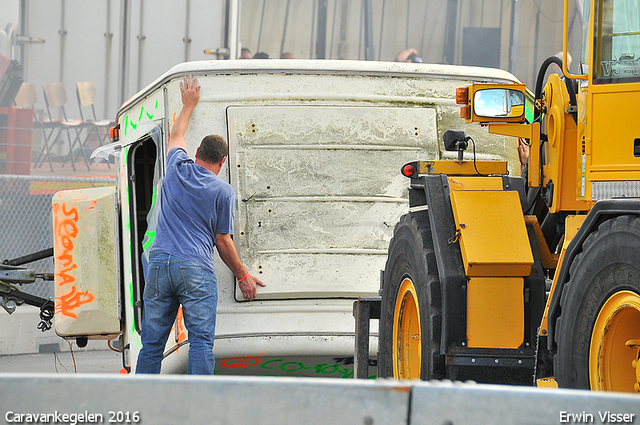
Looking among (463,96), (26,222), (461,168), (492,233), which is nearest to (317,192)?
(461,168)

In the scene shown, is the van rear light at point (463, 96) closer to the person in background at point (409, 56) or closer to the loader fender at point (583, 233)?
the loader fender at point (583, 233)

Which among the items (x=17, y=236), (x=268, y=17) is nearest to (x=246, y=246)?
(x=17, y=236)

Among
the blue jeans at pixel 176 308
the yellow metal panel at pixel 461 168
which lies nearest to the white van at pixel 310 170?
the blue jeans at pixel 176 308

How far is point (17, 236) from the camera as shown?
35.1 feet

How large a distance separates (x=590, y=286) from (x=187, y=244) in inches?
110

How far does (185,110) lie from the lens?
5.25 metres

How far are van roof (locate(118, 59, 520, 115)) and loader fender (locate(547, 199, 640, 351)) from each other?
2.76 m

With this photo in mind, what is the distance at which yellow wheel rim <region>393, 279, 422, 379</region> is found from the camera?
411 centimetres

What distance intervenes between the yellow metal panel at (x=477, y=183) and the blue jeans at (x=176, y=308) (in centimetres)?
176

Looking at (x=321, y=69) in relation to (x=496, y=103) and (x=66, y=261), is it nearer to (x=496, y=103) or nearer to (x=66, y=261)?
(x=496, y=103)

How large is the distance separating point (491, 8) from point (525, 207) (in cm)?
1041

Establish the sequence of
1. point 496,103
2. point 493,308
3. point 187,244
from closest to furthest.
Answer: point 493,308
point 496,103
point 187,244

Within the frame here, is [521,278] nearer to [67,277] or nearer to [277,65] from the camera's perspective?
[277,65]

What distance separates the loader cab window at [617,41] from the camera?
113 inches
